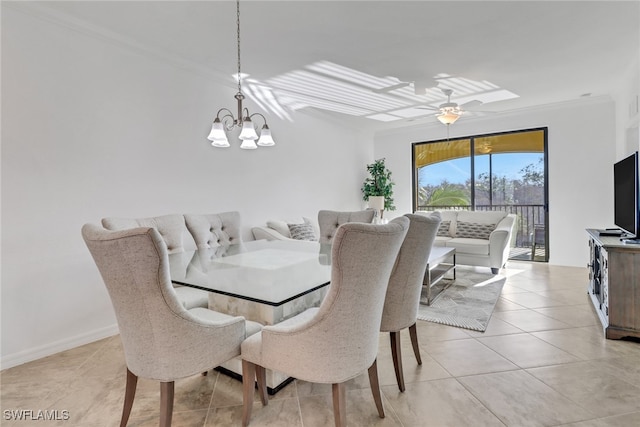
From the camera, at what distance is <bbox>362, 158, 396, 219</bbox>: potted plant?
661 centimetres

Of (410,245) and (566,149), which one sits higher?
(566,149)

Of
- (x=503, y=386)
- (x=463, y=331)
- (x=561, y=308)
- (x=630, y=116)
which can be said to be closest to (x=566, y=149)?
(x=630, y=116)

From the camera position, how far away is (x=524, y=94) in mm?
4695

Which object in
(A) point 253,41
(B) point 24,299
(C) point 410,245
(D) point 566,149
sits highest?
(A) point 253,41

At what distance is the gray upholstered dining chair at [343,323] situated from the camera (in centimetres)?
133

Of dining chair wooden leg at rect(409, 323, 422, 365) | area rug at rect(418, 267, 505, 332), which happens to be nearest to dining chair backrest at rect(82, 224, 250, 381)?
dining chair wooden leg at rect(409, 323, 422, 365)

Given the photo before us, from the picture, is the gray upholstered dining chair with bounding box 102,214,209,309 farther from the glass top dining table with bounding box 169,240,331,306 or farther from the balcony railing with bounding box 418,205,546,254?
the balcony railing with bounding box 418,205,546,254

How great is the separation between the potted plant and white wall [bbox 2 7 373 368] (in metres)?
3.49

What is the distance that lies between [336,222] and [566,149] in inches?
167

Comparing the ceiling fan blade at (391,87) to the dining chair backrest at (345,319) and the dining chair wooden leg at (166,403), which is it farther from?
the dining chair wooden leg at (166,403)

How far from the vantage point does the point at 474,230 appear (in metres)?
5.24

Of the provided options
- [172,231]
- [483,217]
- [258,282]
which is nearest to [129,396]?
[258,282]

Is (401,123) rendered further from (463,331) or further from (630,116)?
(463,331)

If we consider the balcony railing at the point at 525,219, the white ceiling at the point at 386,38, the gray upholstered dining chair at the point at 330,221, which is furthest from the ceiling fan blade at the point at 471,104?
the gray upholstered dining chair at the point at 330,221
